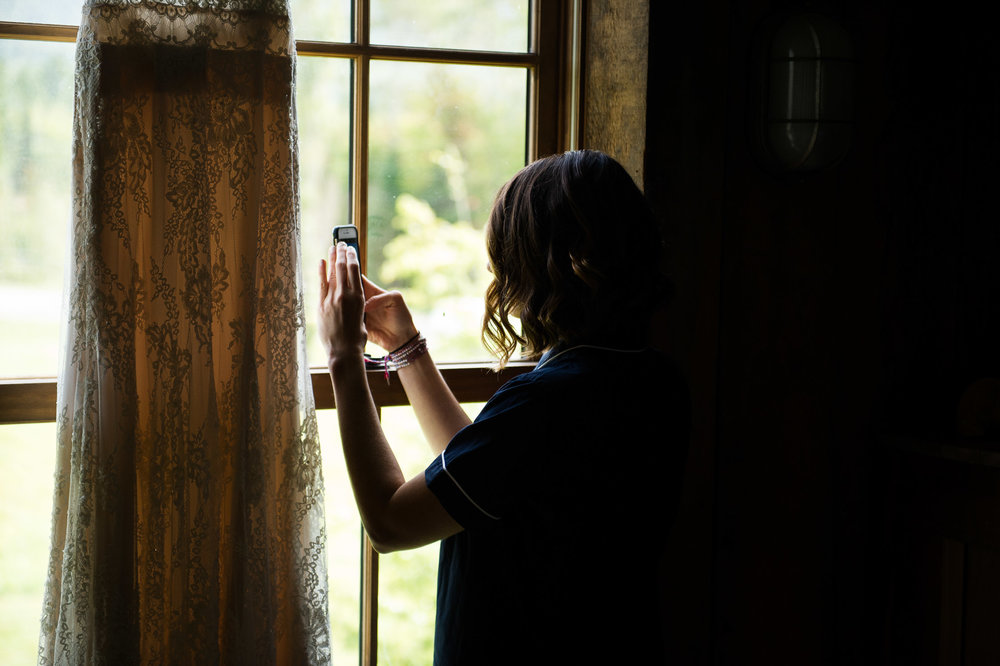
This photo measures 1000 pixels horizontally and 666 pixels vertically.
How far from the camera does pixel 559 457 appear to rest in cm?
108

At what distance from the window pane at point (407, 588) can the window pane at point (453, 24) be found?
676 mm

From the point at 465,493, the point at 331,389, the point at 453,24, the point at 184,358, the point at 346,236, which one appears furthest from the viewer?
the point at 453,24

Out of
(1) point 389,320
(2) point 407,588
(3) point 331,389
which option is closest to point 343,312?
(1) point 389,320

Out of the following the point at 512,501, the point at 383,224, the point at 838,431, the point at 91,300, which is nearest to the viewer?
the point at 512,501

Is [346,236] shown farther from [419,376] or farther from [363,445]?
[363,445]

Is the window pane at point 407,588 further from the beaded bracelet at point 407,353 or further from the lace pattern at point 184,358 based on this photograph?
the lace pattern at point 184,358

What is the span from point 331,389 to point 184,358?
0.30m

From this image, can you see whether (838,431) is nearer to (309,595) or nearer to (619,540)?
(619,540)

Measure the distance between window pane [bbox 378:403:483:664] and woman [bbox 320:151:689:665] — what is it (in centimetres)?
40

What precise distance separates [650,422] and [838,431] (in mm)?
726

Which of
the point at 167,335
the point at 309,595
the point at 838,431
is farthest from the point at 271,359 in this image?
the point at 838,431

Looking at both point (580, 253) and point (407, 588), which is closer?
point (580, 253)

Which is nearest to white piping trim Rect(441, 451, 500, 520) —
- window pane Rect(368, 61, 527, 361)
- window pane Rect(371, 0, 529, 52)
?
window pane Rect(368, 61, 527, 361)

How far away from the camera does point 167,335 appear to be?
4.05ft
